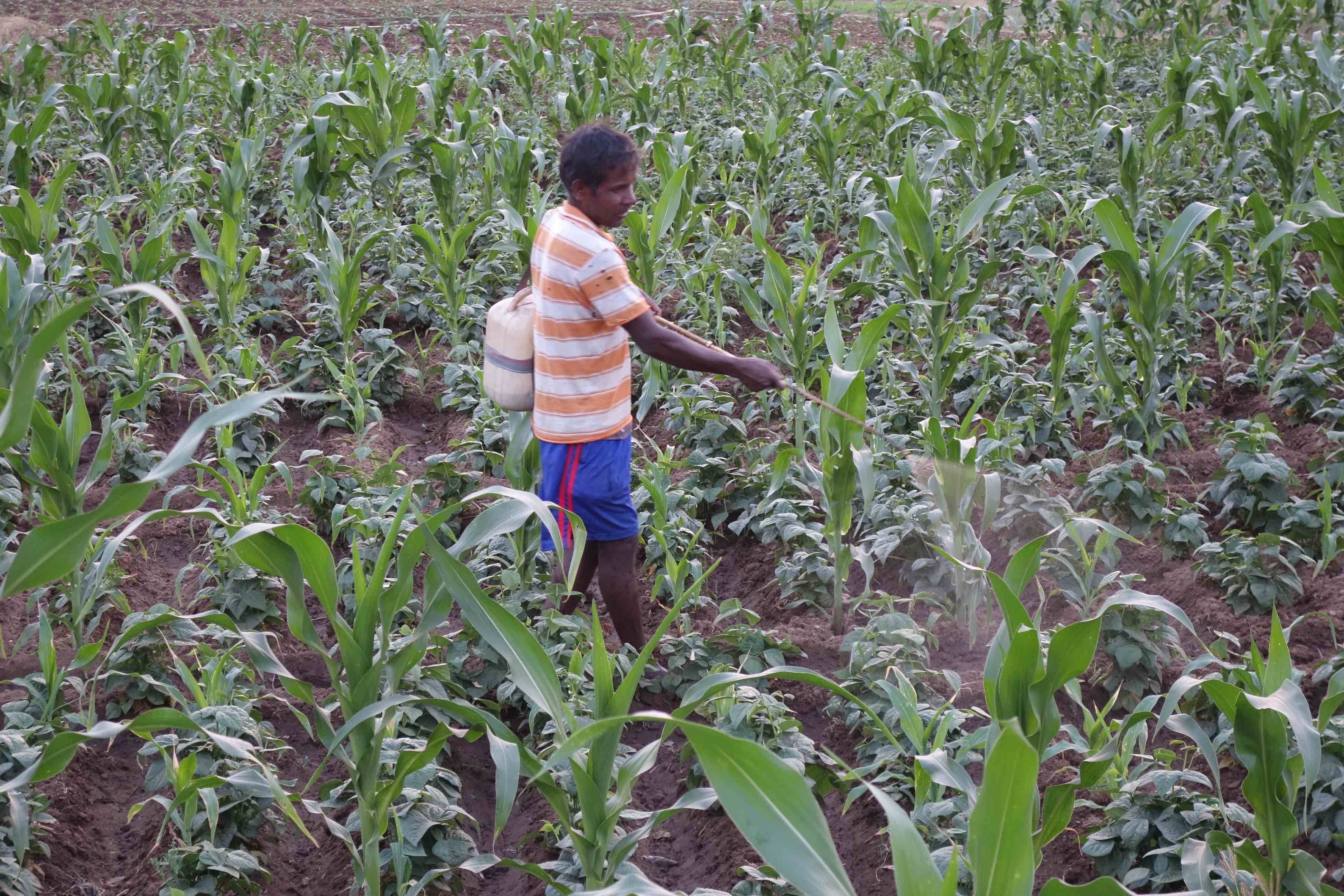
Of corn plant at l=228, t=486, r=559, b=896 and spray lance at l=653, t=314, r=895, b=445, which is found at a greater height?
spray lance at l=653, t=314, r=895, b=445

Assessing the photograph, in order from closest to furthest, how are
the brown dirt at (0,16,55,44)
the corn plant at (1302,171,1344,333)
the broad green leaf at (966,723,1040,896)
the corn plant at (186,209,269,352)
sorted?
the broad green leaf at (966,723,1040,896), the corn plant at (1302,171,1344,333), the corn plant at (186,209,269,352), the brown dirt at (0,16,55,44)

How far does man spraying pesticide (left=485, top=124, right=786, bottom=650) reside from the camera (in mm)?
3160

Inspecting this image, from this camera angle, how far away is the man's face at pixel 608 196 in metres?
3.14

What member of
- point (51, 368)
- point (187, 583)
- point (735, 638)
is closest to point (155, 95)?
point (51, 368)

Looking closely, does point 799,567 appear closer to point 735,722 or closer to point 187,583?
point 735,722

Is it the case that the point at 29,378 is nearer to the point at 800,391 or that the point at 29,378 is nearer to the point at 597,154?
the point at 597,154

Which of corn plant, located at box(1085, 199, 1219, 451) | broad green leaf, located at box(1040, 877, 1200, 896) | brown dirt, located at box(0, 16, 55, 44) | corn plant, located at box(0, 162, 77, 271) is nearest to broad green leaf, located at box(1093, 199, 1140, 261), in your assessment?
corn plant, located at box(1085, 199, 1219, 451)

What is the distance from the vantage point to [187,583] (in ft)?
13.6

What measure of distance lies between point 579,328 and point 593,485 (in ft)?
1.39

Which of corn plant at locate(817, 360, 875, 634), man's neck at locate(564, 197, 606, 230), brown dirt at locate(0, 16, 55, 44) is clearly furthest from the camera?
brown dirt at locate(0, 16, 55, 44)

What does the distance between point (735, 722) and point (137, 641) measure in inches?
65.3

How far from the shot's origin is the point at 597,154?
3.10m

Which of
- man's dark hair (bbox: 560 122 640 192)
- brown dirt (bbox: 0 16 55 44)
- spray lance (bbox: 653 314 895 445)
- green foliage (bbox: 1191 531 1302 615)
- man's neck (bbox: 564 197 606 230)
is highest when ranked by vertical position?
brown dirt (bbox: 0 16 55 44)

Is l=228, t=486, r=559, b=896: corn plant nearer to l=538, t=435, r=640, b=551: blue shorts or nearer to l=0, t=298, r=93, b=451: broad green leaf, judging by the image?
l=0, t=298, r=93, b=451: broad green leaf
